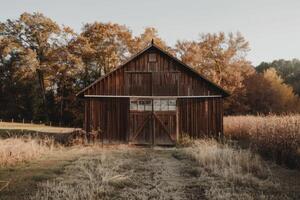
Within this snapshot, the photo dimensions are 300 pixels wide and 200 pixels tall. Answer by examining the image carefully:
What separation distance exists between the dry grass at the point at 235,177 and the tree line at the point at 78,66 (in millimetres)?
26709

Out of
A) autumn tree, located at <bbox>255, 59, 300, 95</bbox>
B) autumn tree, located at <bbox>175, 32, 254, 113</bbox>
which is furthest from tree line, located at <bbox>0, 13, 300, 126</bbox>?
autumn tree, located at <bbox>255, 59, 300, 95</bbox>

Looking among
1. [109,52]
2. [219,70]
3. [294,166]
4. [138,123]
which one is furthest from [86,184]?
[219,70]

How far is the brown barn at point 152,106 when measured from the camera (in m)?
17.2

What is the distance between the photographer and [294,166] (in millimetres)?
9477

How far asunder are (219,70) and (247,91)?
4986 mm

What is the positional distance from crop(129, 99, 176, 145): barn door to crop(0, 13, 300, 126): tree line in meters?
18.9

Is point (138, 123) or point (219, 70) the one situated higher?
point (219, 70)

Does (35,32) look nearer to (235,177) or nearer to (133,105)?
(133,105)

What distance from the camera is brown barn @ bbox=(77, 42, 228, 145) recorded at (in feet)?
56.5

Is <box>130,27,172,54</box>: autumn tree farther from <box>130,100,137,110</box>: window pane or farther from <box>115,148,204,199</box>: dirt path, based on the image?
<box>115,148,204,199</box>: dirt path

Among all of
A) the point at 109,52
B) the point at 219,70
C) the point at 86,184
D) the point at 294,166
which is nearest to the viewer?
the point at 86,184

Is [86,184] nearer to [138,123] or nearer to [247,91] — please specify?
[138,123]

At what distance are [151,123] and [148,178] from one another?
8939mm

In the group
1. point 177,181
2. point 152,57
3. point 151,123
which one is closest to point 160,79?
point 152,57
